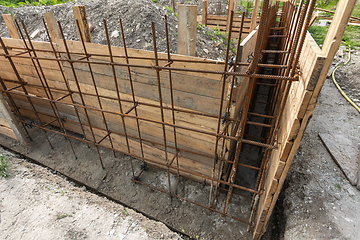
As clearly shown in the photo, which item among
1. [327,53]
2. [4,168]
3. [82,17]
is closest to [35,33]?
[82,17]

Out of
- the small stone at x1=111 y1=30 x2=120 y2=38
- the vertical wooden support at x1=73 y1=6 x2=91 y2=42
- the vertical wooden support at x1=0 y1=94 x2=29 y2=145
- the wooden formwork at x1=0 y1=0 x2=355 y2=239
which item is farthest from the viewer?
the vertical wooden support at x1=0 y1=94 x2=29 y2=145

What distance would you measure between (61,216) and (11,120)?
362 centimetres

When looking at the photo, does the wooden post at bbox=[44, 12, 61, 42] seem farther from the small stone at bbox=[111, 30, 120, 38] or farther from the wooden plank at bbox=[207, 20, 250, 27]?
the wooden plank at bbox=[207, 20, 250, 27]

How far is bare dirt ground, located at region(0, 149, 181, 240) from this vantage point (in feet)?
10.5

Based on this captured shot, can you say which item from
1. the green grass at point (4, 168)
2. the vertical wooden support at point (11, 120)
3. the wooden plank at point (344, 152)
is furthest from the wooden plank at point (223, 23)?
the green grass at point (4, 168)

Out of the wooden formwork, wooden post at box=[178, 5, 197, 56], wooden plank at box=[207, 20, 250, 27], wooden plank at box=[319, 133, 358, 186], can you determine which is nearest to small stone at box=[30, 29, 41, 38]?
the wooden formwork

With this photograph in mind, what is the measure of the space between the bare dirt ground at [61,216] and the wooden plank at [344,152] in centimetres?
335

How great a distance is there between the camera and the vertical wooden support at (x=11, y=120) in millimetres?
5043

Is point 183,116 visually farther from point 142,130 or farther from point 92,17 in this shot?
point 92,17

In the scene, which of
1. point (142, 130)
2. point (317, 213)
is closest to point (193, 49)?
point (142, 130)

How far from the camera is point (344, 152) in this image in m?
3.91

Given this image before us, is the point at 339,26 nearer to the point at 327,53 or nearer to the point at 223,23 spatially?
the point at 327,53

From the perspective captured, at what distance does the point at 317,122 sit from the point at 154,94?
4.39 m

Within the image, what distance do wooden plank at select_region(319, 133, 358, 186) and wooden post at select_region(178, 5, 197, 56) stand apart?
3.57 m
